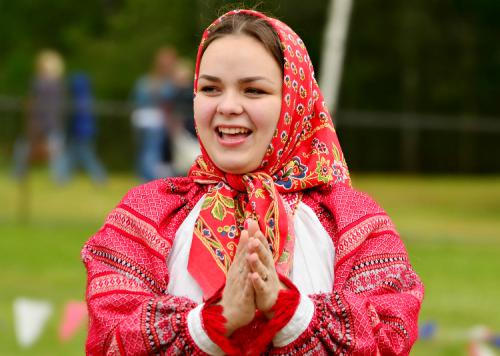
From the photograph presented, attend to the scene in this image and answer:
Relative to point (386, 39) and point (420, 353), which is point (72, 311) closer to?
point (420, 353)

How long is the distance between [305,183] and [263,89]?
293 mm

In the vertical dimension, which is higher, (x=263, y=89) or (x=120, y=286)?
(x=263, y=89)

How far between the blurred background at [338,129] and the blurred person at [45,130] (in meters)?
0.03

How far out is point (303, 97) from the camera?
3.44 meters

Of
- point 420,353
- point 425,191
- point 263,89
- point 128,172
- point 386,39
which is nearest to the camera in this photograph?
point 263,89

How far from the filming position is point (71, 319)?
25.6 feet

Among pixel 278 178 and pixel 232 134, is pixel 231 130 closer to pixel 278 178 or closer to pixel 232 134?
pixel 232 134

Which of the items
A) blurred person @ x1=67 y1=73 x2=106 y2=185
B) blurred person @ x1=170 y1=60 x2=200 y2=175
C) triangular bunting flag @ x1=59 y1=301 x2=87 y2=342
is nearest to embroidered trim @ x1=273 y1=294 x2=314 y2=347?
triangular bunting flag @ x1=59 y1=301 x2=87 y2=342

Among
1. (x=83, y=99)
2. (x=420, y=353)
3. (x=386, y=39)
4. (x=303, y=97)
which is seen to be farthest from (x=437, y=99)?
(x=303, y=97)

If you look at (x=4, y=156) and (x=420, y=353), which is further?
(x=4, y=156)

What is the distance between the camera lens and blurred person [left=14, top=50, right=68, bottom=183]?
15.9 meters

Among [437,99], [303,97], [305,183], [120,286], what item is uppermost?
[303,97]

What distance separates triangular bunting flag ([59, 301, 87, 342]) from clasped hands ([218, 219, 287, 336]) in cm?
476

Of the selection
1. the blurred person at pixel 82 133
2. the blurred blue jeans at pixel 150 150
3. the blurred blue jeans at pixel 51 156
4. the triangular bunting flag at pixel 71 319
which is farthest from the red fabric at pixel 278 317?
the blurred person at pixel 82 133
